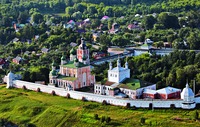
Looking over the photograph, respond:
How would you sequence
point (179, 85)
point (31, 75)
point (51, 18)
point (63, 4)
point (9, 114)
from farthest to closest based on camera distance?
1. point (63, 4)
2. point (51, 18)
3. point (31, 75)
4. point (179, 85)
5. point (9, 114)

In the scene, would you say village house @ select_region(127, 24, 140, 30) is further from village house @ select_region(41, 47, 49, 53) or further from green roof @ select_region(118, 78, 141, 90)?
green roof @ select_region(118, 78, 141, 90)


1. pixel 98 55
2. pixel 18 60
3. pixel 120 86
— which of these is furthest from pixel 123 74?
pixel 18 60

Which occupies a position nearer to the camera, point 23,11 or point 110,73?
point 110,73

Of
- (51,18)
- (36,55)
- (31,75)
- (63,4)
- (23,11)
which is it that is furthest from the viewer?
(63,4)

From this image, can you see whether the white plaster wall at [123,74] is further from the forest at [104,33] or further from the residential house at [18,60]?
the residential house at [18,60]

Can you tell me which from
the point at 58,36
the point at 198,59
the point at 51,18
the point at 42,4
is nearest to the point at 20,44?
the point at 58,36

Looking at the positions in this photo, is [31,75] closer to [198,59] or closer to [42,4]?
[198,59]
